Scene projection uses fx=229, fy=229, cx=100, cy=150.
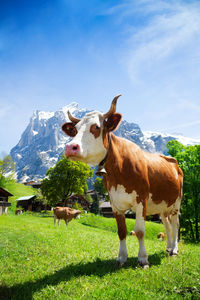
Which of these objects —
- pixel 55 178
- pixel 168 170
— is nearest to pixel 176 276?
pixel 168 170

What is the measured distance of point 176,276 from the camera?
445 centimetres

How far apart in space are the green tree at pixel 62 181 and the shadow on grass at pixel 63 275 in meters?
31.7

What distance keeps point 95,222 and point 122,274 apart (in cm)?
2770

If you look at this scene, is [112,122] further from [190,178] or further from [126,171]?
[190,178]

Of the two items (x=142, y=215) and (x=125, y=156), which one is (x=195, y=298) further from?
(x=125, y=156)

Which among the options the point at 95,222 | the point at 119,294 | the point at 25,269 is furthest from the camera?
the point at 95,222

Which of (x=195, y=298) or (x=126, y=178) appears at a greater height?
(x=126, y=178)

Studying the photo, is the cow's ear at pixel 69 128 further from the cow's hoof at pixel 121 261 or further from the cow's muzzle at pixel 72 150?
the cow's hoof at pixel 121 261

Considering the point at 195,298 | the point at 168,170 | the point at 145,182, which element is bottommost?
the point at 195,298

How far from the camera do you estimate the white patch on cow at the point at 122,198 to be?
512 cm

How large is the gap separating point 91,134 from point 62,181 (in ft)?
109

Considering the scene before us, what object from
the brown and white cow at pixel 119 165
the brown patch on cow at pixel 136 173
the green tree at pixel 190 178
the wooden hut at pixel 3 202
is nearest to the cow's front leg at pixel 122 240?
the brown and white cow at pixel 119 165

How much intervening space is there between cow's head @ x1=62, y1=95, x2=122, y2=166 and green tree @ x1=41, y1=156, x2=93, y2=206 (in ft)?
106

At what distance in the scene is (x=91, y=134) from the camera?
479cm
